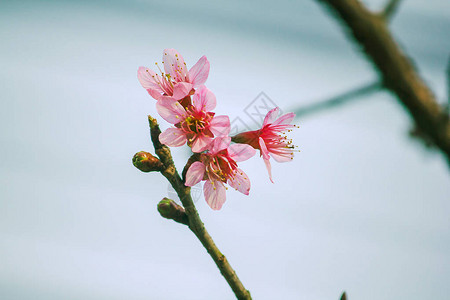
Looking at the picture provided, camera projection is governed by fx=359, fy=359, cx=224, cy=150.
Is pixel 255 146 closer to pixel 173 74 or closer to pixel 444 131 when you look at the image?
pixel 173 74

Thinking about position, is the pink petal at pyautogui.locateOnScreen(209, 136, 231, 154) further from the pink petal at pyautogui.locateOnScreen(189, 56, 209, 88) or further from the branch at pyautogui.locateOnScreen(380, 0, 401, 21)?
the branch at pyautogui.locateOnScreen(380, 0, 401, 21)

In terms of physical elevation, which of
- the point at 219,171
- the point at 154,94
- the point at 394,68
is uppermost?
the point at 154,94

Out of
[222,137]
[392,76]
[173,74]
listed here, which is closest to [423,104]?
[392,76]

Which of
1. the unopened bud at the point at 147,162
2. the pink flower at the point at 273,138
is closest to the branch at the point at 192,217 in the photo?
the unopened bud at the point at 147,162

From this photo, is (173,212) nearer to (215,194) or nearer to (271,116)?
(215,194)

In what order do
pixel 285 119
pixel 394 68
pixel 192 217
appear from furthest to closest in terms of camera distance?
pixel 285 119 < pixel 192 217 < pixel 394 68

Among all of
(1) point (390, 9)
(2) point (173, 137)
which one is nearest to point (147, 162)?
(2) point (173, 137)

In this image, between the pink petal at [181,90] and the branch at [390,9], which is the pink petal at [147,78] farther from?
the branch at [390,9]
